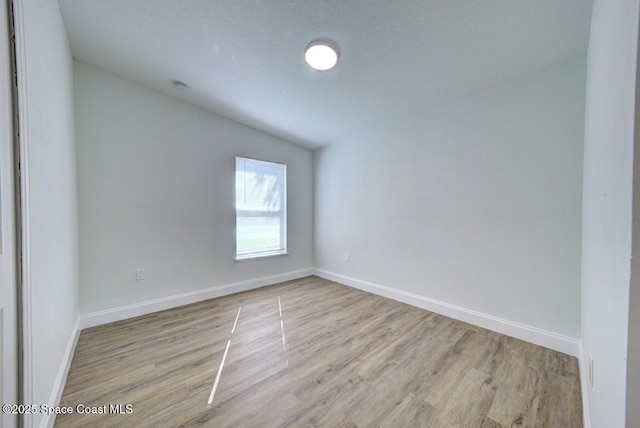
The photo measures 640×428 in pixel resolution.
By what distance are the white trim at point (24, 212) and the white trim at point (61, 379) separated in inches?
10.7

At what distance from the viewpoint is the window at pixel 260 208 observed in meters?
3.28

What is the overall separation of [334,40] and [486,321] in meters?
2.80

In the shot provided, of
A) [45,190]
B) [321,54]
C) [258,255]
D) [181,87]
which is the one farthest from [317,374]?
[181,87]

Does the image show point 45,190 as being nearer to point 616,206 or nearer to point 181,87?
point 181,87

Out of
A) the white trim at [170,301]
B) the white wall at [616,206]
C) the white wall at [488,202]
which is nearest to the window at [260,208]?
the white trim at [170,301]

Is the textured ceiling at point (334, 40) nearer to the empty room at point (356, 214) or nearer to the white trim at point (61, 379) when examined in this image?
the empty room at point (356, 214)

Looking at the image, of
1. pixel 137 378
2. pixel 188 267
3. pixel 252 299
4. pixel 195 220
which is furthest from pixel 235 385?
pixel 195 220

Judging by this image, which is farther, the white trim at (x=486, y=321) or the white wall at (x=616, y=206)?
the white trim at (x=486, y=321)

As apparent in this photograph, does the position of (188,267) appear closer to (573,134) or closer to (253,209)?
(253,209)

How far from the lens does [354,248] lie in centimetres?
343

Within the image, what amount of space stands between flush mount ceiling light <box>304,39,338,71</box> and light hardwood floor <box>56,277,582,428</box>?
2343 millimetres

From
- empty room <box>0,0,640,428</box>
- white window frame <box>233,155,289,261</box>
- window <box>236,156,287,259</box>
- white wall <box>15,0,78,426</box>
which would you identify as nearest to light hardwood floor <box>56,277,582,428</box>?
empty room <box>0,0,640,428</box>

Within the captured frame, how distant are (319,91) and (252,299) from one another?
102 inches

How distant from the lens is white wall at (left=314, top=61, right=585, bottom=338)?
182 cm
